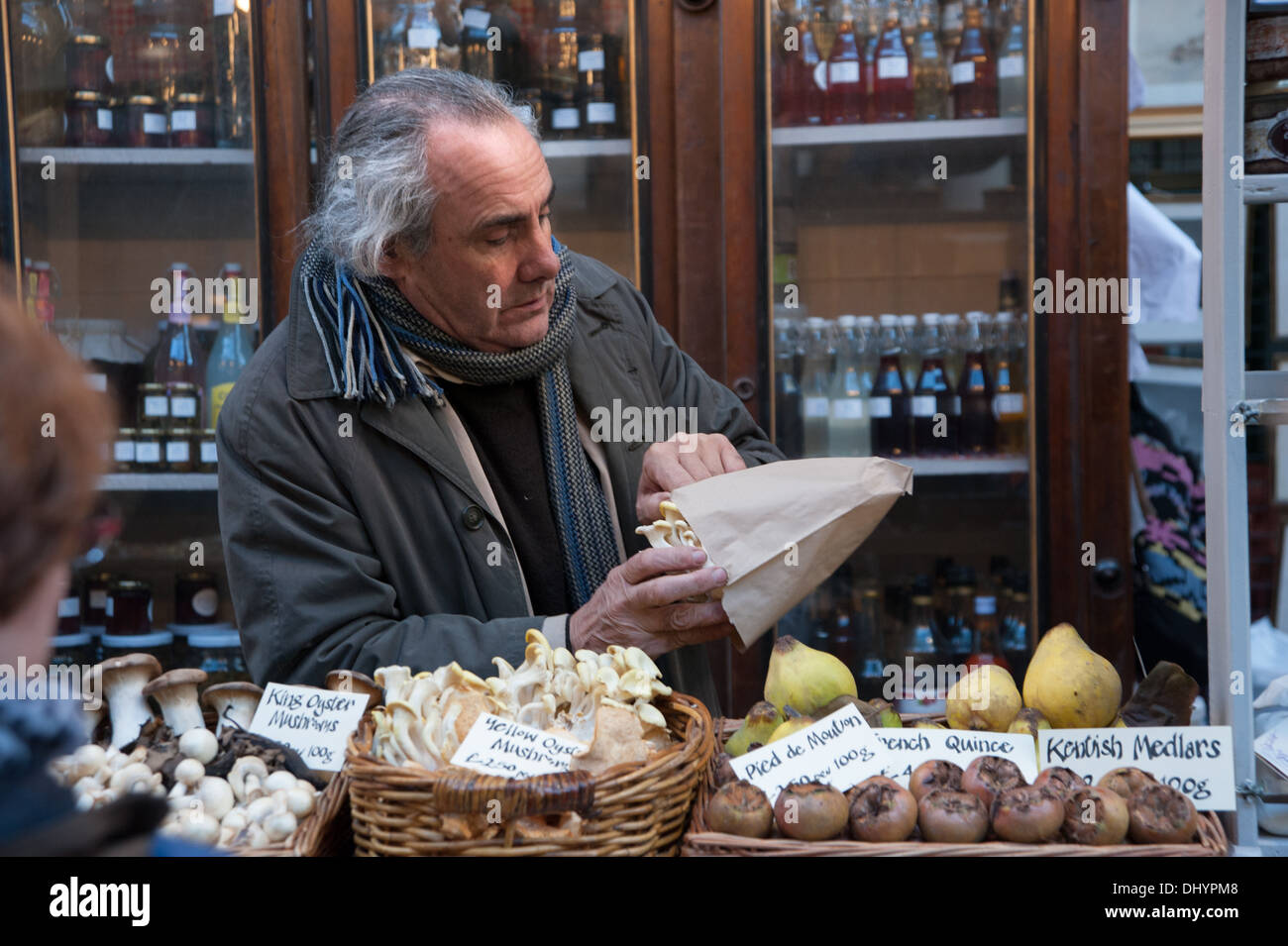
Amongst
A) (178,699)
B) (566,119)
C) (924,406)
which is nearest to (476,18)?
(566,119)

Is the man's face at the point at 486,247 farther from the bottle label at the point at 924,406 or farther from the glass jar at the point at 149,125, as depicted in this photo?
the glass jar at the point at 149,125

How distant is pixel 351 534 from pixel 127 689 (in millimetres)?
360

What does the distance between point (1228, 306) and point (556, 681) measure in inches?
29.4

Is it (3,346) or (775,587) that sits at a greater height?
(3,346)

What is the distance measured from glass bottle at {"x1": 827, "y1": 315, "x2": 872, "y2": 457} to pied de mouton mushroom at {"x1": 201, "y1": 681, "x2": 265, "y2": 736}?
1.76 metres

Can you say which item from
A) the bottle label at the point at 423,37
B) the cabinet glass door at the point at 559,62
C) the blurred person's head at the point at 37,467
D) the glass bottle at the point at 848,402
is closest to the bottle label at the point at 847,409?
the glass bottle at the point at 848,402

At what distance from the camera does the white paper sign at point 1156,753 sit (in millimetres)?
1073

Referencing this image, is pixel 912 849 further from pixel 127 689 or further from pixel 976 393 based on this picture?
pixel 976 393

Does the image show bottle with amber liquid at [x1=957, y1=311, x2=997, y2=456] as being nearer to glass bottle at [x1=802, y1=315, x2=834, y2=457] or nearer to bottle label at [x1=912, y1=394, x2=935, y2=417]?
bottle label at [x1=912, y1=394, x2=935, y2=417]

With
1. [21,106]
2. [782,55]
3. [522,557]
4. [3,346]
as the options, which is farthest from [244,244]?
[3,346]

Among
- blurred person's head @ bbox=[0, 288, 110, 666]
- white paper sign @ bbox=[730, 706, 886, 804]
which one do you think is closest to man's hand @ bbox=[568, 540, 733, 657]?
white paper sign @ bbox=[730, 706, 886, 804]

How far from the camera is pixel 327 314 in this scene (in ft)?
5.35

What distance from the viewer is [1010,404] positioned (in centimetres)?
269
